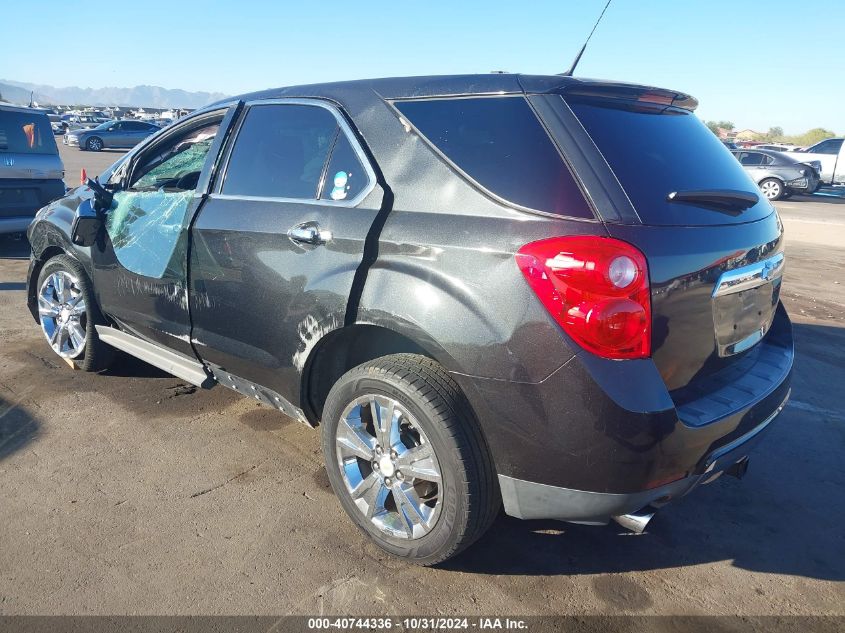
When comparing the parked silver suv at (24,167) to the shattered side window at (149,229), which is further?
the parked silver suv at (24,167)

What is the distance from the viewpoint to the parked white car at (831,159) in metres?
23.6

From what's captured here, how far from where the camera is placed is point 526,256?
7.13 feet

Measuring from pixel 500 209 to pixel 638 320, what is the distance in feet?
1.97

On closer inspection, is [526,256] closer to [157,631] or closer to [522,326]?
[522,326]

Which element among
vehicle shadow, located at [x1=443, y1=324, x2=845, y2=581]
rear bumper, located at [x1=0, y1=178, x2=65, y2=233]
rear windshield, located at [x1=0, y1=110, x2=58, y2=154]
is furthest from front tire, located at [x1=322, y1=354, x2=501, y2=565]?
rear windshield, located at [x1=0, y1=110, x2=58, y2=154]

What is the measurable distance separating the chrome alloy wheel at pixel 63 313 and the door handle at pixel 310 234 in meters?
2.18

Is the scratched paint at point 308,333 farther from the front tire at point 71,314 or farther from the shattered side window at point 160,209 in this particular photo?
the front tire at point 71,314

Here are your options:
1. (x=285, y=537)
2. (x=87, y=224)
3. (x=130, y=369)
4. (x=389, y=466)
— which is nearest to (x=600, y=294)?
(x=389, y=466)

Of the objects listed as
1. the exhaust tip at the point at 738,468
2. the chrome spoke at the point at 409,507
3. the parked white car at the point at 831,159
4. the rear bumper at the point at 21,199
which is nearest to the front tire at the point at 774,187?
the parked white car at the point at 831,159

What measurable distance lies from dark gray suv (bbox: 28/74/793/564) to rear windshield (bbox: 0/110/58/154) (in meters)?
6.08

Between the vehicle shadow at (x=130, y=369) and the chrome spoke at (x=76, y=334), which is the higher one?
the chrome spoke at (x=76, y=334)

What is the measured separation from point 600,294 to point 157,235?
2.54 m

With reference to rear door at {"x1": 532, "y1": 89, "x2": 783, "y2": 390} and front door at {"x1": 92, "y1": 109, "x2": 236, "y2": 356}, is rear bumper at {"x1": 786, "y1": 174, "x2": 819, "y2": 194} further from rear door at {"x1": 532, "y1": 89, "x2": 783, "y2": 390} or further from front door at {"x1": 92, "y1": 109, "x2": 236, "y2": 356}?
front door at {"x1": 92, "y1": 109, "x2": 236, "y2": 356}

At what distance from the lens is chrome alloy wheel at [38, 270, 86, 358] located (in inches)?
172
